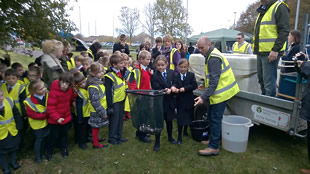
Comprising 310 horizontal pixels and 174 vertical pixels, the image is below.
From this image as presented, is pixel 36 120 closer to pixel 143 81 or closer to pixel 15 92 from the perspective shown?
pixel 15 92

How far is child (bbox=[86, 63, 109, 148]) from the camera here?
12.5 ft

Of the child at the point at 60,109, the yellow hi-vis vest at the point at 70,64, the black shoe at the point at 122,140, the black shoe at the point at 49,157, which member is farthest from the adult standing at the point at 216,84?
the yellow hi-vis vest at the point at 70,64

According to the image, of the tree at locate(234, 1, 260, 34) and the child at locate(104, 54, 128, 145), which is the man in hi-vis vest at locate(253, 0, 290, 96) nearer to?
the child at locate(104, 54, 128, 145)

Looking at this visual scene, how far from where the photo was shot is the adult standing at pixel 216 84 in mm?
3463

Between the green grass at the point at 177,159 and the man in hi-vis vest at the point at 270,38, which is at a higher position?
the man in hi-vis vest at the point at 270,38

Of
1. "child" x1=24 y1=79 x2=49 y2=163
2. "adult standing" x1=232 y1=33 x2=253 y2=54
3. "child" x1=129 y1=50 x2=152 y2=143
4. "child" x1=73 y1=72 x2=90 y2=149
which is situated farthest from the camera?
"adult standing" x1=232 y1=33 x2=253 y2=54

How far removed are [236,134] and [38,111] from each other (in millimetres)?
3311

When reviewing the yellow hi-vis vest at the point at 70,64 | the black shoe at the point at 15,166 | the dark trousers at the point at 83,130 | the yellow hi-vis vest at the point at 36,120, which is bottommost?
the black shoe at the point at 15,166

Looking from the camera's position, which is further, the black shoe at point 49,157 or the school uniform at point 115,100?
the school uniform at point 115,100

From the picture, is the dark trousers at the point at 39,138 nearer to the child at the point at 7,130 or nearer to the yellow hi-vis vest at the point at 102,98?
the child at the point at 7,130

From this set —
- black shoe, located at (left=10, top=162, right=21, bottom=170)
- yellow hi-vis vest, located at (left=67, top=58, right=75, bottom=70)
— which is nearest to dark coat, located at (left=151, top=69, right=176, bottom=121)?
yellow hi-vis vest, located at (left=67, top=58, right=75, bottom=70)

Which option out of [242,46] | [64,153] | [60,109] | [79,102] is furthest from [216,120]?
[242,46]

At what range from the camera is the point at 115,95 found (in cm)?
414

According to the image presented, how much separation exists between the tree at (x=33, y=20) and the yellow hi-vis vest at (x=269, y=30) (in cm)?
387
